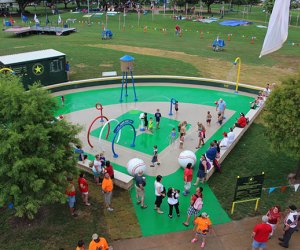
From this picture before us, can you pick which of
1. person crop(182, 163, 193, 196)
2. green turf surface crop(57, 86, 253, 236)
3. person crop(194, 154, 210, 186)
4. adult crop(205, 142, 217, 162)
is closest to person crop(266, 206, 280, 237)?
green turf surface crop(57, 86, 253, 236)

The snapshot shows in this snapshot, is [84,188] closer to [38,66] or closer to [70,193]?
[70,193]

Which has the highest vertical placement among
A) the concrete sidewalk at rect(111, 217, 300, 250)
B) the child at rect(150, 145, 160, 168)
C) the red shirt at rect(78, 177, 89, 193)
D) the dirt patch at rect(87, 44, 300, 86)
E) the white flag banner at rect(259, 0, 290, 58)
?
the white flag banner at rect(259, 0, 290, 58)

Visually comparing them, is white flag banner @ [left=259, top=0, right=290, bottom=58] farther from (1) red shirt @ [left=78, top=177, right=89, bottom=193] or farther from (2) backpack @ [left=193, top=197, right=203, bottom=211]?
(1) red shirt @ [left=78, top=177, right=89, bottom=193]

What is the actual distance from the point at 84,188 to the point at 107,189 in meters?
0.82

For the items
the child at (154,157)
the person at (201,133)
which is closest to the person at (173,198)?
the child at (154,157)

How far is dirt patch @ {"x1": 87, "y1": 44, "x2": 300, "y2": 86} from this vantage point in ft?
86.7

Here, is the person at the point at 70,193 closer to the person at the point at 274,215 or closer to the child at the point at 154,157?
the child at the point at 154,157

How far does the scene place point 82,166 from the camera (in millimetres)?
12922

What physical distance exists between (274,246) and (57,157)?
22.6 feet

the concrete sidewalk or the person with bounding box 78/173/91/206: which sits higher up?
the person with bounding box 78/173/91/206

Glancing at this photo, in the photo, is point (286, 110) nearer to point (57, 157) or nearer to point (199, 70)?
point (57, 157)

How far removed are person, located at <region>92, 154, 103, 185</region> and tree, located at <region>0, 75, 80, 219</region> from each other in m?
2.19

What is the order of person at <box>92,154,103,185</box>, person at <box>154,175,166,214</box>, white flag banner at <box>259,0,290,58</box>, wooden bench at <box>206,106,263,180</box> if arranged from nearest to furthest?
person at <box>154,175,166,214</box> → person at <box>92,154,103,185</box> → wooden bench at <box>206,106,263,180</box> → white flag banner at <box>259,0,290,58</box>

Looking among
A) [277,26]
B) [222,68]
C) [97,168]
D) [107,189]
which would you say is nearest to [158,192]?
[107,189]
